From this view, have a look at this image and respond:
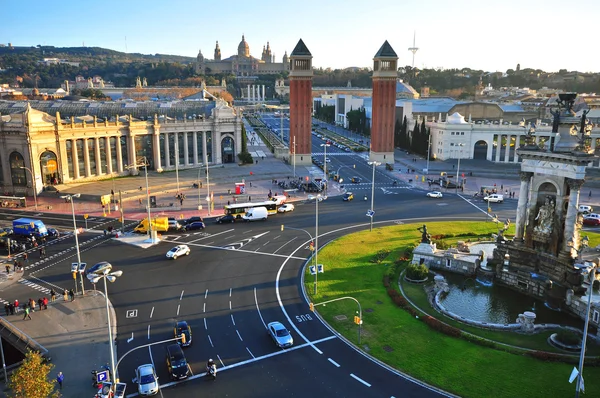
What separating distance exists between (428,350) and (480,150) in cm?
10192

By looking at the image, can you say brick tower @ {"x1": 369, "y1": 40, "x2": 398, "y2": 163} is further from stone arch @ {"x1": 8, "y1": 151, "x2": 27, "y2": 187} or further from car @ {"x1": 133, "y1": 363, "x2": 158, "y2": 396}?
car @ {"x1": 133, "y1": 363, "x2": 158, "y2": 396}

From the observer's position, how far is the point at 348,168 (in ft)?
381

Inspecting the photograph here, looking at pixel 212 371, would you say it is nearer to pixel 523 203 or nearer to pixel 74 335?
pixel 74 335

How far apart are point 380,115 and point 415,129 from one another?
16.3m

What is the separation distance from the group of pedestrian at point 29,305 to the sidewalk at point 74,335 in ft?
1.33

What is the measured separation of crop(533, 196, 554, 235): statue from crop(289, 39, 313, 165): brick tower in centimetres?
7483

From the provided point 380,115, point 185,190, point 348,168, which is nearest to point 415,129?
point 380,115

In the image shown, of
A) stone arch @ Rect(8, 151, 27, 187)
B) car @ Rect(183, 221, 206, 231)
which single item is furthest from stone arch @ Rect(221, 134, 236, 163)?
car @ Rect(183, 221, 206, 231)

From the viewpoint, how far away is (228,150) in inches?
4557

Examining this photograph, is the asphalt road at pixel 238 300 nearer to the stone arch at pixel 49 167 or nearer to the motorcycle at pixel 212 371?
the motorcycle at pixel 212 371

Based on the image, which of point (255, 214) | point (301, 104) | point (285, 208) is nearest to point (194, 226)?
point (255, 214)

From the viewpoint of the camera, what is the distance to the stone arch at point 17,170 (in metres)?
83.3

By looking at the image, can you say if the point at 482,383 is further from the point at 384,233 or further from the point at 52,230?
the point at 52,230

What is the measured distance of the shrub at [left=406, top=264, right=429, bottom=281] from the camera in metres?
47.4
